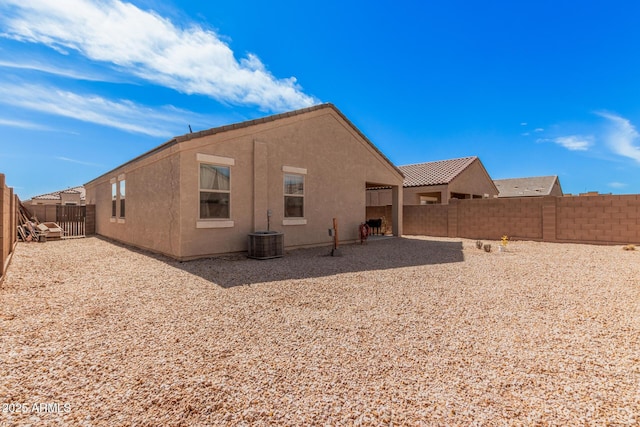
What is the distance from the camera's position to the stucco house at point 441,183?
69.7ft

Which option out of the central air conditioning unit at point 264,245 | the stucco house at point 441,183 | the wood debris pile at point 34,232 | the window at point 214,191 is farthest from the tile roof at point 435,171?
the wood debris pile at point 34,232

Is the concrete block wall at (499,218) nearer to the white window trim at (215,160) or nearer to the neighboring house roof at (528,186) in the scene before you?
the white window trim at (215,160)

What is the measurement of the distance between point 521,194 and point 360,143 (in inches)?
1283

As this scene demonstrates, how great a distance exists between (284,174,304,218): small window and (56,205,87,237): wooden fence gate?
1485 cm

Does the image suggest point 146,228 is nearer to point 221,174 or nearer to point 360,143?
point 221,174

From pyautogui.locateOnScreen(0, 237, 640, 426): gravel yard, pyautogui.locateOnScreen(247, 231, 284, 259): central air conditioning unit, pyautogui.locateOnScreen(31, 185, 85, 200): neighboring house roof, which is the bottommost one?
pyautogui.locateOnScreen(0, 237, 640, 426): gravel yard

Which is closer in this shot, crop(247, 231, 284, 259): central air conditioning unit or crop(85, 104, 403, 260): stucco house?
crop(85, 104, 403, 260): stucco house

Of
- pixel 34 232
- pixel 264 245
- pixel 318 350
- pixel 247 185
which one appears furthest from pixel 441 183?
pixel 34 232

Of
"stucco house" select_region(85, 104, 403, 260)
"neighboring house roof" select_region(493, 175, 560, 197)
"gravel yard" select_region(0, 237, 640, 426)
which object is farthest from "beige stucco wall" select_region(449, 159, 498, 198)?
"gravel yard" select_region(0, 237, 640, 426)

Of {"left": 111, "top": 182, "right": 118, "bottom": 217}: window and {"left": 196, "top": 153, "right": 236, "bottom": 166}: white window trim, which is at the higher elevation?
{"left": 196, "top": 153, "right": 236, "bottom": 166}: white window trim

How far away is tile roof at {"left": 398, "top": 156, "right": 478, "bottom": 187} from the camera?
2158 centimetres

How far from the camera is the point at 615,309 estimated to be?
482 cm

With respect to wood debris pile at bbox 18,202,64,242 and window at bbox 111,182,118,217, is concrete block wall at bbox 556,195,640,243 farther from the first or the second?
wood debris pile at bbox 18,202,64,242

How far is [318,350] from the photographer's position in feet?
11.0
